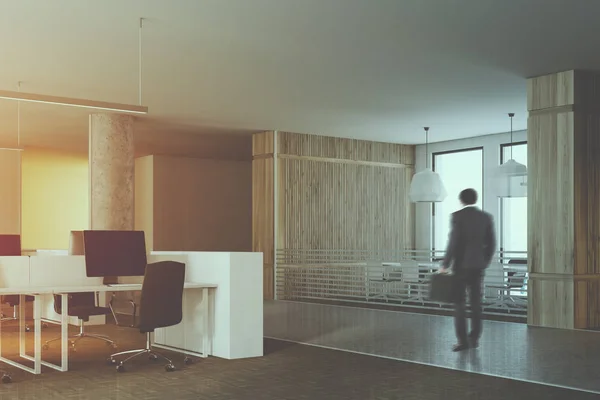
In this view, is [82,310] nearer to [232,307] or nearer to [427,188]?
[232,307]

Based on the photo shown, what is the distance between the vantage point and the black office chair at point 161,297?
7082 mm

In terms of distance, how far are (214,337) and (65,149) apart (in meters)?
11.8

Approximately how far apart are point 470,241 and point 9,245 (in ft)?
22.1

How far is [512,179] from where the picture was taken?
12555 mm

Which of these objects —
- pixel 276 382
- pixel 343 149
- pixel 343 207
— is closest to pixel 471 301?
pixel 276 382

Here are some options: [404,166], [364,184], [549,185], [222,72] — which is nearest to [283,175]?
[364,184]

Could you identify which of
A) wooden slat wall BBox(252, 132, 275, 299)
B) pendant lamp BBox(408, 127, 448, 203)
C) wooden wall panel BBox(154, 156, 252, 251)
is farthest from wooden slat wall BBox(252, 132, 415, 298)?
wooden wall panel BBox(154, 156, 252, 251)

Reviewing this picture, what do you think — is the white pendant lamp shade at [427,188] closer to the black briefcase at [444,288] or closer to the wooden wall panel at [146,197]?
the black briefcase at [444,288]

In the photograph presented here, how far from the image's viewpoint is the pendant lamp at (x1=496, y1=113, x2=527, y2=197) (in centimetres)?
1248

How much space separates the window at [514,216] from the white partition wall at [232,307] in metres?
8.98

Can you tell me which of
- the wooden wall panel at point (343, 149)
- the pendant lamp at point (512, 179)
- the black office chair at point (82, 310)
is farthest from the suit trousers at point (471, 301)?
the wooden wall panel at point (343, 149)

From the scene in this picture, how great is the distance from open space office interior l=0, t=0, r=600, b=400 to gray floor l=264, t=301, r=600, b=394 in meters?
0.06

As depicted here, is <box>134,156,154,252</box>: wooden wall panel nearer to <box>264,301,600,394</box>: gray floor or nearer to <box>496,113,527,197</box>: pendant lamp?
<box>264,301,600,394</box>: gray floor

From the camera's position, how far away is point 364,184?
1714 cm
